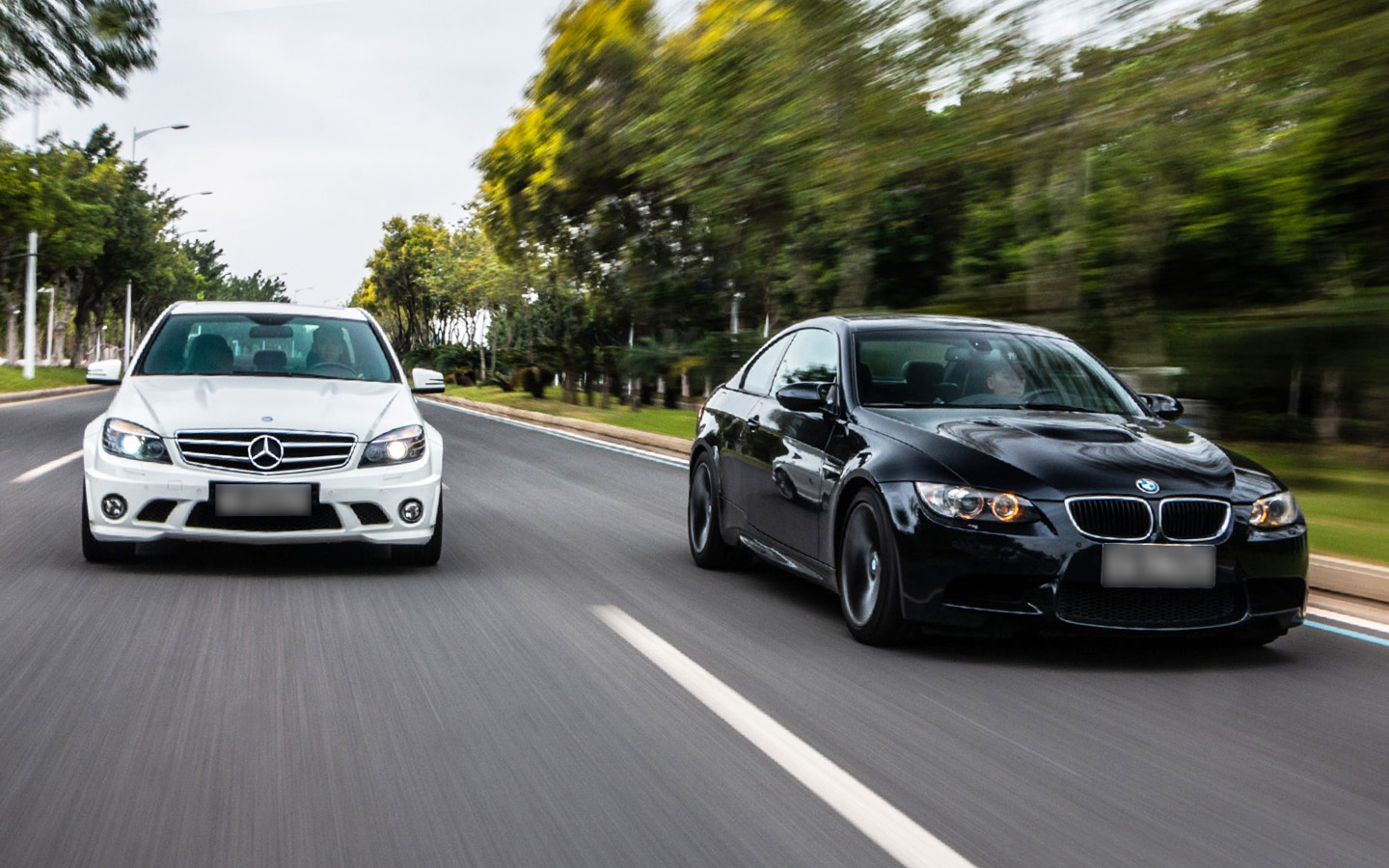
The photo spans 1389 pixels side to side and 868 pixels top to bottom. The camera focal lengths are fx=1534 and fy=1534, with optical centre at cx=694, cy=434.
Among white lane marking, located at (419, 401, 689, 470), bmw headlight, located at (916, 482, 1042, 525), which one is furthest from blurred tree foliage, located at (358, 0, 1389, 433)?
bmw headlight, located at (916, 482, 1042, 525)

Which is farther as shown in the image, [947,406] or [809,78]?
[809,78]

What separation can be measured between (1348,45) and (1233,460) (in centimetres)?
727

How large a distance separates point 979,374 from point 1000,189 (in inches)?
633

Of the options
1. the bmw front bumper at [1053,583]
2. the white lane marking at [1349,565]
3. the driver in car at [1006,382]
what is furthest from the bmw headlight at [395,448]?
the white lane marking at [1349,565]

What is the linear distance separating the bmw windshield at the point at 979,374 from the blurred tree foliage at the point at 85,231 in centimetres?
3272

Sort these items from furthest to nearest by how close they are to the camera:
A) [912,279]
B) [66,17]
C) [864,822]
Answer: [912,279] < [66,17] < [864,822]

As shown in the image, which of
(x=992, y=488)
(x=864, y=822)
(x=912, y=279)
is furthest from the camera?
(x=912, y=279)

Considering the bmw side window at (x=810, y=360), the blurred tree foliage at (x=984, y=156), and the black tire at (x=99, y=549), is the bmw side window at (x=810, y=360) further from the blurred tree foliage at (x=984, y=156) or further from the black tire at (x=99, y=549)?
the blurred tree foliage at (x=984, y=156)

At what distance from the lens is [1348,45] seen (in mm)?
12438

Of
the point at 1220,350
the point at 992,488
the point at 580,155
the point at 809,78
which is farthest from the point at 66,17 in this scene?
the point at 992,488

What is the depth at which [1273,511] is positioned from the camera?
623 centimetres

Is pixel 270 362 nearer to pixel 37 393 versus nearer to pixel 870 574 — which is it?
pixel 870 574

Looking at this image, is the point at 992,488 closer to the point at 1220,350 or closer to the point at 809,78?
the point at 1220,350

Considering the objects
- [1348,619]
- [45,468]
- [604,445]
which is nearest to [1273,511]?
[1348,619]
